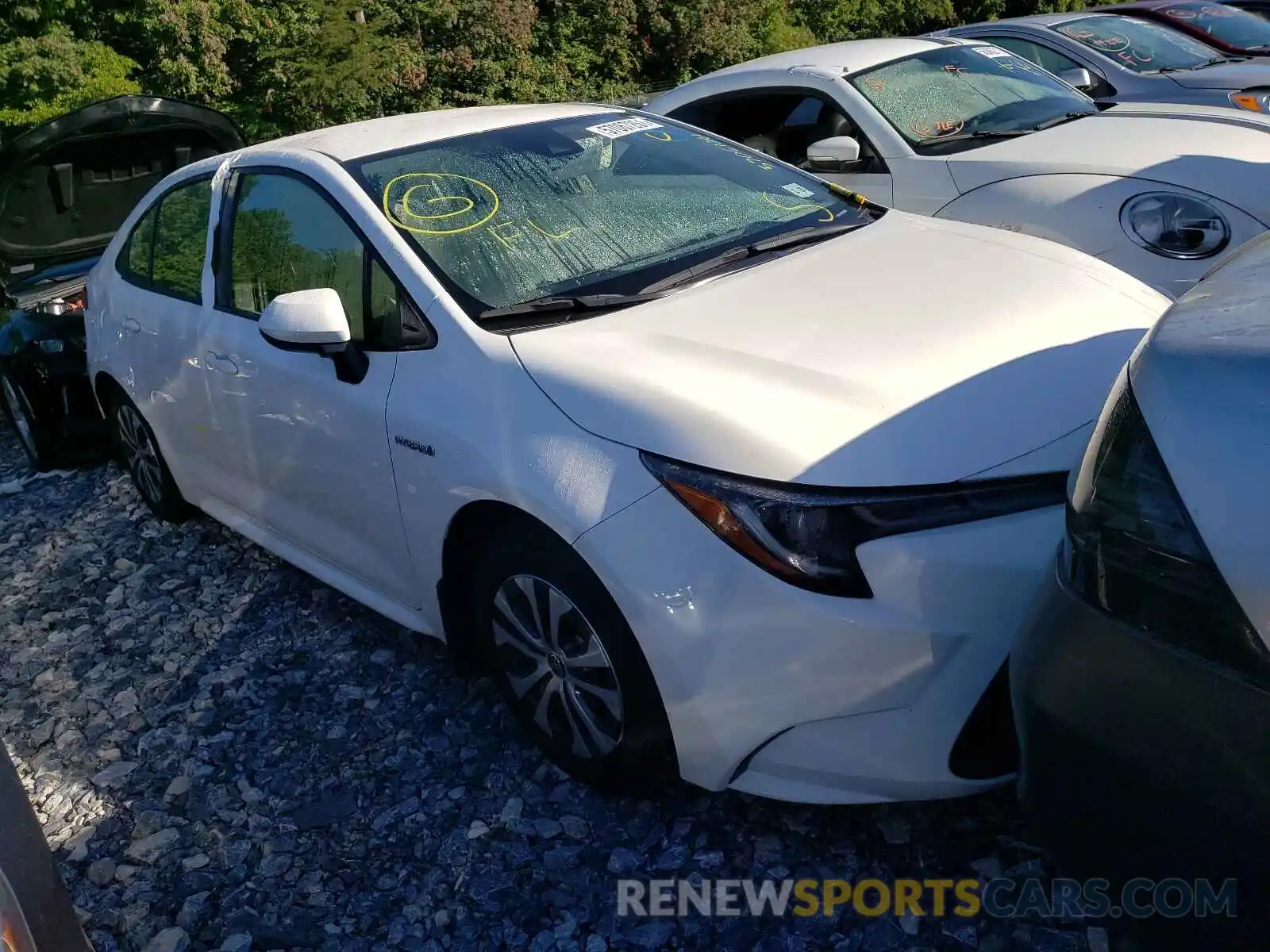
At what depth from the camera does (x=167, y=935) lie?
2.66 meters

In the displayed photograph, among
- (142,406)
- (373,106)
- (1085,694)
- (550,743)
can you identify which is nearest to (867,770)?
(1085,694)

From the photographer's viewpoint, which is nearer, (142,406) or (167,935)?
(167,935)

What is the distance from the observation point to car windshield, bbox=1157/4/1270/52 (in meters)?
8.91

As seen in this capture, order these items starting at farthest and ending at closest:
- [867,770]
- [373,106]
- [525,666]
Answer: [373,106]
[525,666]
[867,770]

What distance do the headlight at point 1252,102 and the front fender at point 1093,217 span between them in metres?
3.30

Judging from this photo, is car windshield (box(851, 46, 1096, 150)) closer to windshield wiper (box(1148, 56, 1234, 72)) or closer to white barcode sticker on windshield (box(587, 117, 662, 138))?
white barcode sticker on windshield (box(587, 117, 662, 138))

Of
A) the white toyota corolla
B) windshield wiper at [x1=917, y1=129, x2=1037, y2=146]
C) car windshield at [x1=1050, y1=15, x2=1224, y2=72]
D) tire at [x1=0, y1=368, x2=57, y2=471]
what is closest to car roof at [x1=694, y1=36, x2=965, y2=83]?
windshield wiper at [x1=917, y1=129, x2=1037, y2=146]

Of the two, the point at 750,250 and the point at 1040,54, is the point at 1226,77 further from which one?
the point at 750,250

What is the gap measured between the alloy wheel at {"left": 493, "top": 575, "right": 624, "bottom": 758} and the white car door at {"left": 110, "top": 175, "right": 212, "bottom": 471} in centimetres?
175

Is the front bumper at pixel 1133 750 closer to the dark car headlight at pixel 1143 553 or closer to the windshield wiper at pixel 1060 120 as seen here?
the dark car headlight at pixel 1143 553

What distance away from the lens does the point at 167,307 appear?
4.16 metres

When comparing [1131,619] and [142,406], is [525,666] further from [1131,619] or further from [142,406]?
[142,406]

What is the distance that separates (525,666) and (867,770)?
96cm

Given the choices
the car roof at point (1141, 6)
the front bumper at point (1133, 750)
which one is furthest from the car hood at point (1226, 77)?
the front bumper at point (1133, 750)
